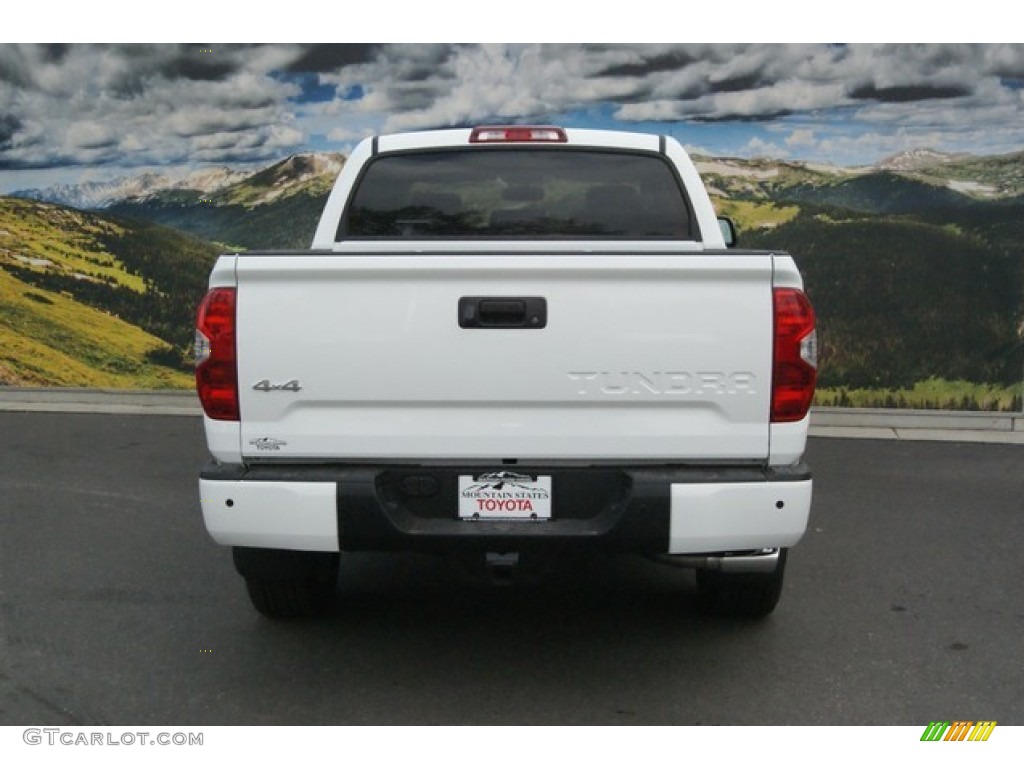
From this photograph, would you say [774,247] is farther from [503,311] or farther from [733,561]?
[503,311]

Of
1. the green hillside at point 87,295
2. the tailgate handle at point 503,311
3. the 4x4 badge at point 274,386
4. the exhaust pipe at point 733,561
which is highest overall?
the tailgate handle at point 503,311

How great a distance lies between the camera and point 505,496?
3.80 m

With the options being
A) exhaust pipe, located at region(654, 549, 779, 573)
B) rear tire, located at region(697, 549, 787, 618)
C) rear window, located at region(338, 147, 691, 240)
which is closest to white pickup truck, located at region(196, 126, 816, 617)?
Answer: exhaust pipe, located at region(654, 549, 779, 573)

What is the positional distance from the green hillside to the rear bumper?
8117 millimetres

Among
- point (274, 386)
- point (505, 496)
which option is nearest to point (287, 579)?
point (274, 386)

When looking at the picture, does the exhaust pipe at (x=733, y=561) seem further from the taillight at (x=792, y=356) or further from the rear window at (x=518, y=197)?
the rear window at (x=518, y=197)

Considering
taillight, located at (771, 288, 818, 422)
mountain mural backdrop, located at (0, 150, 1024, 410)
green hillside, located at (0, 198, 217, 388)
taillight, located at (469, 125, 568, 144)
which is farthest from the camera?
green hillside, located at (0, 198, 217, 388)

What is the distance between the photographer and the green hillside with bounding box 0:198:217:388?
454 inches

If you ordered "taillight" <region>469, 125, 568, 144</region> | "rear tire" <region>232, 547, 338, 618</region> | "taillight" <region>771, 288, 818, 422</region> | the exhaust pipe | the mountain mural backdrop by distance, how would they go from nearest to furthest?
"taillight" <region>771, 288, 818, 422</region>
the exhaust pipe
"rear tire" <region>232, 547, 338, 618</region>
"taillight" <region>469, 125, 568, 144</region>
the mountain mural backdrop

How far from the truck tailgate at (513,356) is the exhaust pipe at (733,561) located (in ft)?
1.53

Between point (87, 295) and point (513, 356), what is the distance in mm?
9039

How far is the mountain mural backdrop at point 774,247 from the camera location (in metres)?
10.1
